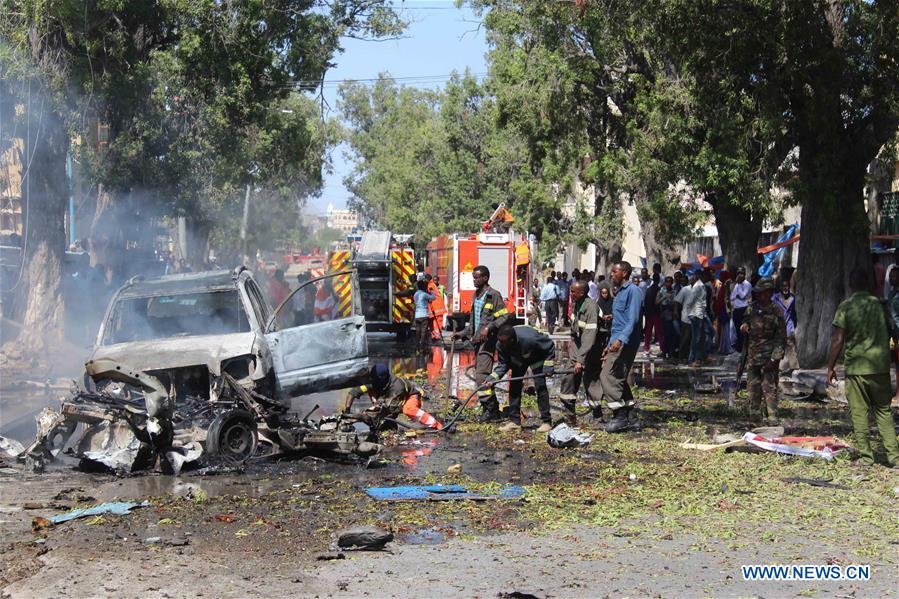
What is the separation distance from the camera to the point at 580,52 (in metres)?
26.2

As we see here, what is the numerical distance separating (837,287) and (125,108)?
14.6m

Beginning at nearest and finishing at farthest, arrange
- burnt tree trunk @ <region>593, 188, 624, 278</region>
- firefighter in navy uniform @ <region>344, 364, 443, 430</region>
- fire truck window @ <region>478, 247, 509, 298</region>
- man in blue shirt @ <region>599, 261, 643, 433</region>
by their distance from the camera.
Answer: firefighter in navy uniform @ <region>344, 364, 443, 430</region> < man in blue shirt @ <region>599, 261, 643, 433</region> < fire truck window @ <region>478, 247, 509, 298</region> < burnt tree trunk @ <region>593, 188, 624, 278</region>

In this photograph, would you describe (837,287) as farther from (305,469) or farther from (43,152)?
(43,152)

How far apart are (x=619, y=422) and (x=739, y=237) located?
43.1 ft

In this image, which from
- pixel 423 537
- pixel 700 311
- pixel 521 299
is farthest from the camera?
pixel 521 299

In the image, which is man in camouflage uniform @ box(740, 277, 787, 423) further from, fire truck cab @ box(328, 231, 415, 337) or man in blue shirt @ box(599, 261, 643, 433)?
fire truck cab @ box(328, 231, 415, 337)

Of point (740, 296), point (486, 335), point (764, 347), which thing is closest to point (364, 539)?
point (486, 335)

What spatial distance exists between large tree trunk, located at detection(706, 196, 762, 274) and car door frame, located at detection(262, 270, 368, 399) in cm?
1373

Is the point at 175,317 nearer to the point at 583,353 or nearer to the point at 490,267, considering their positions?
the point at 583,353

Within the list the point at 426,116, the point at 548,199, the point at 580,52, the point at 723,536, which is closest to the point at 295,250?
the point at 426,116

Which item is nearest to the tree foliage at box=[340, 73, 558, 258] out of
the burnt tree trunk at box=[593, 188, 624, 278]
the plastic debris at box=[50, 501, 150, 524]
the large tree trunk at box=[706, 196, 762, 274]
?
the burnt tree trunk at box=[593, 188, 624, 278]

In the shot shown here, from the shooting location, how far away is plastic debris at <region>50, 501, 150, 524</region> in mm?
7476

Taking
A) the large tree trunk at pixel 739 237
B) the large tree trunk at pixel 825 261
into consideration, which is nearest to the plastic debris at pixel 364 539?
the large tree trunk at pixel 825 261

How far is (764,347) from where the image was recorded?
1265 centimetres
